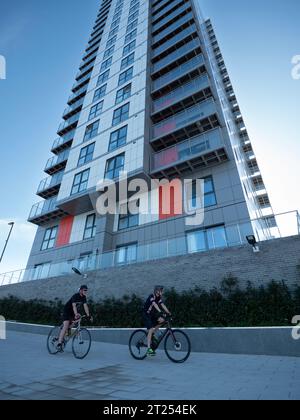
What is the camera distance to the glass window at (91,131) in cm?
2427

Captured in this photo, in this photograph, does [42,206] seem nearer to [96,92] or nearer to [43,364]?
[96,92]

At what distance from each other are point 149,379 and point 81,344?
3084 millimetres

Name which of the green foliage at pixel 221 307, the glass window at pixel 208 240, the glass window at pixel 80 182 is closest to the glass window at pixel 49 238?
the glass window at pixel 80 182

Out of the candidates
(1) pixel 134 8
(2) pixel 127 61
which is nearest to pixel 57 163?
(2) pixel 127 61

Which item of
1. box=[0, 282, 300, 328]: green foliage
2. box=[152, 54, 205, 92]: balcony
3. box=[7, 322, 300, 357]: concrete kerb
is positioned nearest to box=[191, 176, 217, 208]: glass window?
box=[0, 282, 300, 328]: green foliage

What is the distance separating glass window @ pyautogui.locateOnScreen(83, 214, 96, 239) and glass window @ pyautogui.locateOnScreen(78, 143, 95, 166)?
5.50 meters

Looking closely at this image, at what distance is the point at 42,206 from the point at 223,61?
33.5 metres

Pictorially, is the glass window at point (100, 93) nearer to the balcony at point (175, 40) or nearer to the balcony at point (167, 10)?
the balcony at point (175, 40)

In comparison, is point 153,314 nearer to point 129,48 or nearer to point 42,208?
point 42,208

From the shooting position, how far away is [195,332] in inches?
306

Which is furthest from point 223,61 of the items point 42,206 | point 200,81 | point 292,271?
point 292,271

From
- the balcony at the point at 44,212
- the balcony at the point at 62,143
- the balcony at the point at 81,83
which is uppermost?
the balcony at the point at 81,83

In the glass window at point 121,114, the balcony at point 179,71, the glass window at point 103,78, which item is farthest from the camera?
the glass window at point 103,78

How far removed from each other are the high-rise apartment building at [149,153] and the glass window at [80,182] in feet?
0.42
